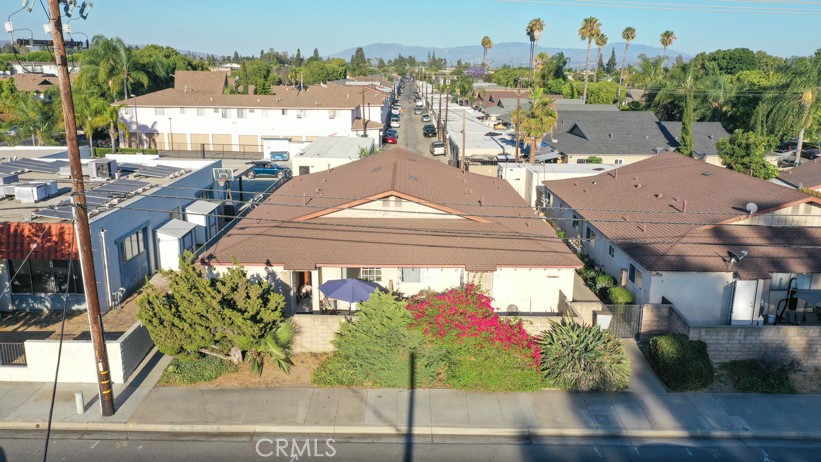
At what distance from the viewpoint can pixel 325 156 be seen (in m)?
47.8

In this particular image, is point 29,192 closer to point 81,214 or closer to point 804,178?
point 81,214

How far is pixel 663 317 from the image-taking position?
21984 millimetres

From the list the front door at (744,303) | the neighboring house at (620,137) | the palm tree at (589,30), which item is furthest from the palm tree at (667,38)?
the front door at (744,303)

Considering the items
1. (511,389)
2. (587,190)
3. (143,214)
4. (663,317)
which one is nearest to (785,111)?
(587,190)

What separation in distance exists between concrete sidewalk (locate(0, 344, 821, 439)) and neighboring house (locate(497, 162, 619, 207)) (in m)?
24.5

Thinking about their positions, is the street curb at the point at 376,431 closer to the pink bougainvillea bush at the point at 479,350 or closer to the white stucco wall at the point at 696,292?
the pink bougainvillea bush at the point at 479,350

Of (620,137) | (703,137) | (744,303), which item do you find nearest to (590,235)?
(744,303)

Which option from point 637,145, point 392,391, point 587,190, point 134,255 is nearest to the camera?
point 392,391

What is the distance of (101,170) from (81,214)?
16.8 metres

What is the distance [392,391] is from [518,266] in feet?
23.1

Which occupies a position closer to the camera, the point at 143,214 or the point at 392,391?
the point at 392,391

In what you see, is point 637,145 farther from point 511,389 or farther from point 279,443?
point 279,443

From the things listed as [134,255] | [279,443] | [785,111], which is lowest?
[279,443]

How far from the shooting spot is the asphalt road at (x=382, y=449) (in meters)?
15.7
